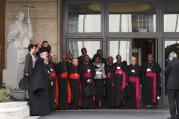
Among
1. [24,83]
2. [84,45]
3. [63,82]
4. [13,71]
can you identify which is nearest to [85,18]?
[84,45]

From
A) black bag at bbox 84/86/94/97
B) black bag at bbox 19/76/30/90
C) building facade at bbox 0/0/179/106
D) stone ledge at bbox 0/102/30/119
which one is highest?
building facade at bbox 0/0/179/106

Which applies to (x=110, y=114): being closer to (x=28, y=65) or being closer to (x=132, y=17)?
(x=28, y=65)

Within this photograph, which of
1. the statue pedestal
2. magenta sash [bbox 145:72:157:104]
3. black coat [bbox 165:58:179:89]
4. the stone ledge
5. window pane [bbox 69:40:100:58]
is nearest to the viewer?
the stone ledge

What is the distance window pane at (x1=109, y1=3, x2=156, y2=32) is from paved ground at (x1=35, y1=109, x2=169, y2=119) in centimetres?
377

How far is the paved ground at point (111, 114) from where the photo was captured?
43.9 ft

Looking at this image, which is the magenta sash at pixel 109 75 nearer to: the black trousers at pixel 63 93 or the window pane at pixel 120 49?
the black trousers at pixel 63 93

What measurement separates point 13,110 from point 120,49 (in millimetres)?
6260

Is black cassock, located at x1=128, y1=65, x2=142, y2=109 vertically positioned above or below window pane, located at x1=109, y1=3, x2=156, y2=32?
below

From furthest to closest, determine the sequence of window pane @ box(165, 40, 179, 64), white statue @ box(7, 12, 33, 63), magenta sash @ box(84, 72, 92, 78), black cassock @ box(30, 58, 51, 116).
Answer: window pane @ box(165, 40, 179, 64) < magenta sash @ box(84, 72, 92, 78) < white statue @ box(7, 12, 33, 63) < black cassock @ box(30, 58, 51, 116)

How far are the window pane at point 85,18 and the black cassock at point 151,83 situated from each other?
9.21 feet

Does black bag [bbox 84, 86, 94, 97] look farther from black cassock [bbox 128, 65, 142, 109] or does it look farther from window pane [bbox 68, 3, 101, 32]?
window pane [bbox 68, 3, 101, 32]

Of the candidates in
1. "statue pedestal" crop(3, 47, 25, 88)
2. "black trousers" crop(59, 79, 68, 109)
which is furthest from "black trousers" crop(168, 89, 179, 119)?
"statue pedestal" crop(3, 47, 25, 88)

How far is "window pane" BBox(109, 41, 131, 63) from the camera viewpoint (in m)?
17.5

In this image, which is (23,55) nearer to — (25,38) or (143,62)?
(25,38)
